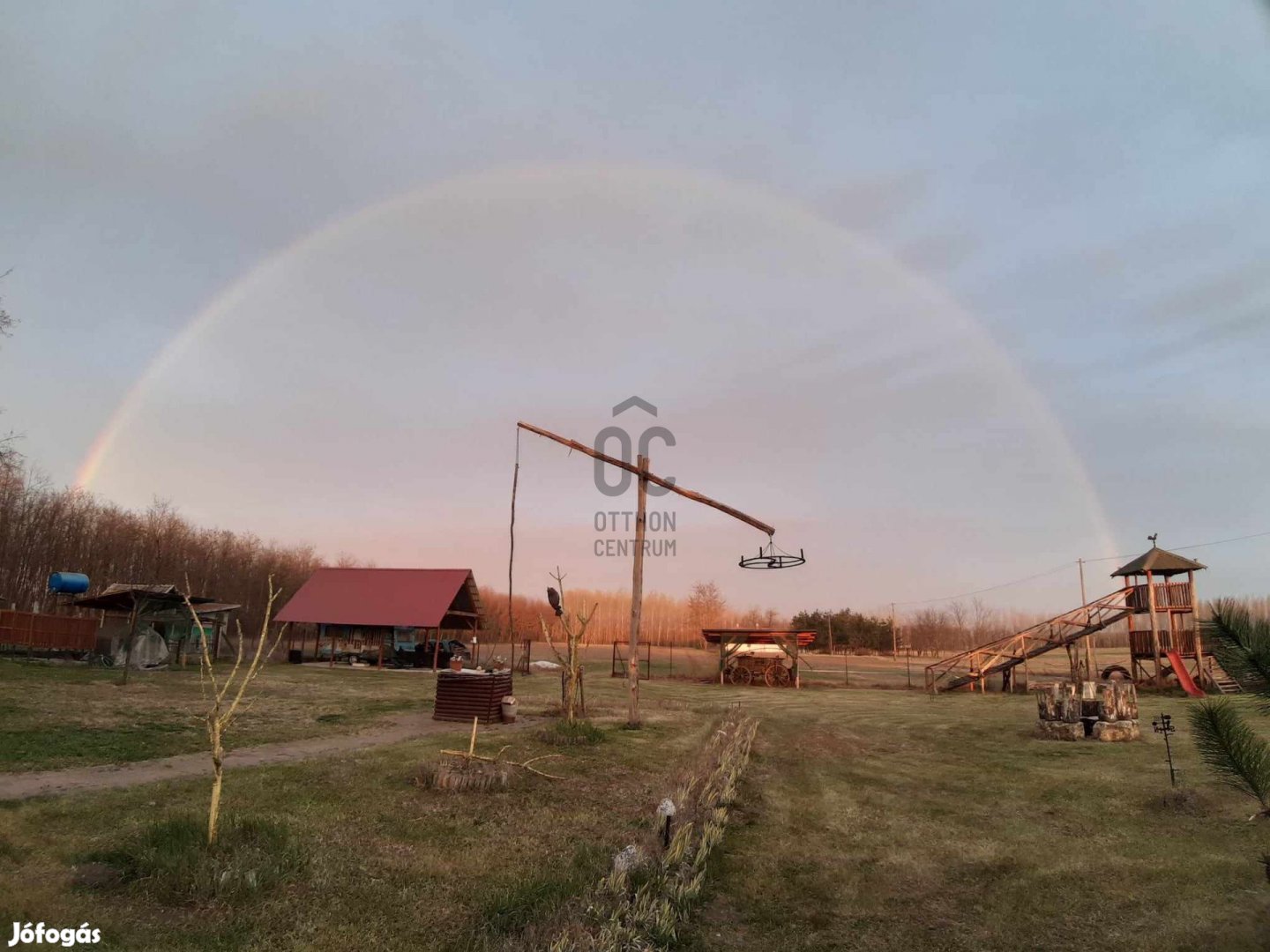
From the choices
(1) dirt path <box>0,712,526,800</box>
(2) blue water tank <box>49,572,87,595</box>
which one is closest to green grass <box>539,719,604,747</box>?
(1) dirt path <box>0,712,526,800</box>

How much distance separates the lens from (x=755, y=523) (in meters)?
19.1

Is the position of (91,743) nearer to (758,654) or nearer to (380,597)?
(380,597)

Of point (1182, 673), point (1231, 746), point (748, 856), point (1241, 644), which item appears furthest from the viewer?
point (1182, 673)

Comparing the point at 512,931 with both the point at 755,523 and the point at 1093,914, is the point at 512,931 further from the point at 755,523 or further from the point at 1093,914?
the point at 755,523

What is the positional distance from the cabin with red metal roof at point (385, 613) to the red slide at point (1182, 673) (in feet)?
108

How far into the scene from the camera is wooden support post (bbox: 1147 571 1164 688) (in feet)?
102

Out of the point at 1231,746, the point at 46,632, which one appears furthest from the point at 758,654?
the point at 1231,746

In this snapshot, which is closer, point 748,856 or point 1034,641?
point 748,856

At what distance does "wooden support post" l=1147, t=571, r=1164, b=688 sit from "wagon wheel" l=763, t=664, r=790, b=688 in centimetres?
1578

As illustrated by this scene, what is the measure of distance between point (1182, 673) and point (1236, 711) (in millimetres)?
33896

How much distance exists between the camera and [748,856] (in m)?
9.12

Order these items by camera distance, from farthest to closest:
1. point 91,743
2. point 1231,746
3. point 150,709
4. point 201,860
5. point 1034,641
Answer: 1. point 1034,641
2. point 150,709
3. point 91,743
4. point 201,860
5. point 1231,746

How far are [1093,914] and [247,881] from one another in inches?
321

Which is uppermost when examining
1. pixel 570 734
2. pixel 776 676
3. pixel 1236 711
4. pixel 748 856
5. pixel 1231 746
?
pixel 1236 711
